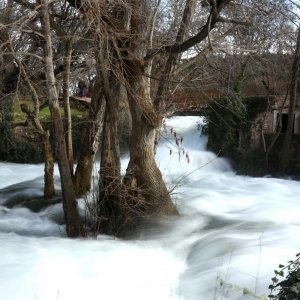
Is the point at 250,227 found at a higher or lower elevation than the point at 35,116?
lower

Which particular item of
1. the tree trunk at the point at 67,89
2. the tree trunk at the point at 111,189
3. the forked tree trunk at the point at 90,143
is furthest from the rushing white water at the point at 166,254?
the tree trunk at the point at 67,89

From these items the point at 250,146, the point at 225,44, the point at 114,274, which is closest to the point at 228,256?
the point at 114,274

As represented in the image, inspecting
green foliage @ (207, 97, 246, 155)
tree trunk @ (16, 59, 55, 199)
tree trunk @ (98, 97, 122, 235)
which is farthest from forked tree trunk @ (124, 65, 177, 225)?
green foliage @ (207, 97, 246, 155)

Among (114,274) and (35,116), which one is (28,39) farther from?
(114,274)

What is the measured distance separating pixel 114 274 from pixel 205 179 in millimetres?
9486

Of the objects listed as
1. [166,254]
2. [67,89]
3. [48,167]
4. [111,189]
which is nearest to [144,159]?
[111,189]

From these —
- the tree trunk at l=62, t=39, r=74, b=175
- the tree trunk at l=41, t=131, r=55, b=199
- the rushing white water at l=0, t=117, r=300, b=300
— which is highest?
the tree trunk at l=62, t=39, r=74, b=175

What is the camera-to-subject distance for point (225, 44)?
11.1 meters

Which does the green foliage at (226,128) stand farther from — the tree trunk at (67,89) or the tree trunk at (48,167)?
the tree trunk at (48,167)

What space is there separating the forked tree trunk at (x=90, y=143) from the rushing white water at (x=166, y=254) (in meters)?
0.78

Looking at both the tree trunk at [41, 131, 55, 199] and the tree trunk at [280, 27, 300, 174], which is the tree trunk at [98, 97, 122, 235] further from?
the tree trunk at [280, 27, 300, 174]

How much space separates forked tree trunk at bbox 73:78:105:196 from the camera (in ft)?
38.1

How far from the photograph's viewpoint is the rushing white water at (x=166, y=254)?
650cm

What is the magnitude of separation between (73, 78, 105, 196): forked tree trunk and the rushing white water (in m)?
0.78
